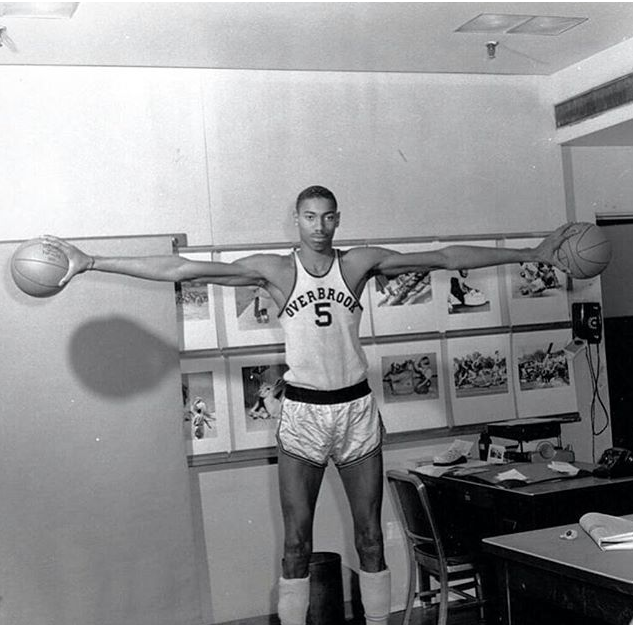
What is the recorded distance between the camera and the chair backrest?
4.36 meters

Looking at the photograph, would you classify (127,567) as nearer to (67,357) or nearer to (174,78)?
(67,357)

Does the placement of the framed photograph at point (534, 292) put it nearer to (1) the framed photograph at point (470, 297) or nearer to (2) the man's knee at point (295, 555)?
(1) the framed photograph at point (470, 297)

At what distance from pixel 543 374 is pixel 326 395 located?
2097 millimetres

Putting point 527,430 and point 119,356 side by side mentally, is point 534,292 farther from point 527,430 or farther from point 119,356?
point 119,356

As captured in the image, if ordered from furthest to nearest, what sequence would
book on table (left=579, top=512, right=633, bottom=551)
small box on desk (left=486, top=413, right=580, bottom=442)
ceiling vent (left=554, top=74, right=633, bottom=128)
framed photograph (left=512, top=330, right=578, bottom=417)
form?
1. framed photograph (left=512, top=330, right=578, bottom=417)
2. ceiling vent (left=554, top=74, right=633, bottom=128)
3. small box on desk (left=486, top=413, right=580, bottom=442)
4. book on table (left=579, top=512, right=633, bottom=551)

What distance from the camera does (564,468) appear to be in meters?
4.57

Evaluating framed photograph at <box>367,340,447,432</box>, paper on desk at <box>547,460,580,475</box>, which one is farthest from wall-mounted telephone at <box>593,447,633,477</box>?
framed photograph at <box>367,340,447,432</box>

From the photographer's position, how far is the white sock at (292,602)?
417 centimetres

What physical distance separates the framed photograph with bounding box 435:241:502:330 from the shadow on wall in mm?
1626

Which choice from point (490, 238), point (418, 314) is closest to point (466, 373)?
point (418, 314)

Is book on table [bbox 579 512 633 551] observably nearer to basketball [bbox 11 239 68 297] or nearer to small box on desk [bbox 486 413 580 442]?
small box on desk [bbox 486 413 580 442]

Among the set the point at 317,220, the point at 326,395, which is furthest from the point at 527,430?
the point at 317,220

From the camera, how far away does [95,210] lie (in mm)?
4992

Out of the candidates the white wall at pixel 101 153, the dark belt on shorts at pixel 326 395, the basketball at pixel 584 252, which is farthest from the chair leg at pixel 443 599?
the white wall at pixel 101 153
